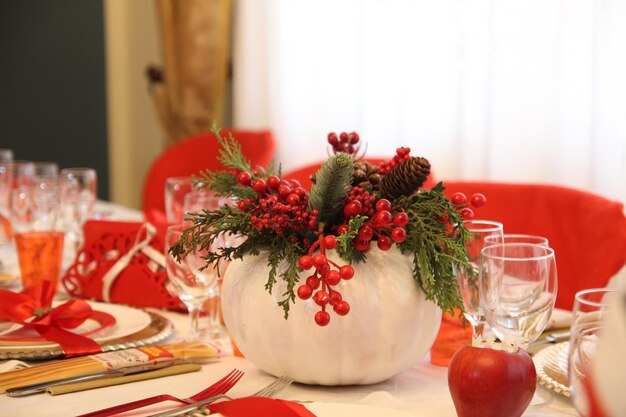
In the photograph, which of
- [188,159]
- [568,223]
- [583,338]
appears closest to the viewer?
[583,338]

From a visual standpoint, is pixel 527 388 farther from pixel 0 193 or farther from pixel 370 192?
pixel 0 193

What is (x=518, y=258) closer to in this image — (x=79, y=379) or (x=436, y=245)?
(x=436, y=245)

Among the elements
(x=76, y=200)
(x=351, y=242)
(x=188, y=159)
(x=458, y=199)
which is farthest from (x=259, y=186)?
(x=188, y=159)

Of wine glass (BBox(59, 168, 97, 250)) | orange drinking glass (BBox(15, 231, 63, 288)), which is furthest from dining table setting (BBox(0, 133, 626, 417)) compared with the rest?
wine glass (BBox(59, 168, 97, 250))

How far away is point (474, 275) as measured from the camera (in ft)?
3.13

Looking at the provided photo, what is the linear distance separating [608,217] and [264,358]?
748 millimetres

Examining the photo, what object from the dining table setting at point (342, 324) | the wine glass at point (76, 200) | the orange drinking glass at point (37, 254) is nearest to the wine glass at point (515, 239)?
the dining table setting at point (342, 324)

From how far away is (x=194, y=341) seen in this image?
1.11m

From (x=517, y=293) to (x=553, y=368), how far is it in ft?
0.40

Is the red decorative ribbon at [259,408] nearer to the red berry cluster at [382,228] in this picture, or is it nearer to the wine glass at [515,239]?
the red berry cluster at [382,228]

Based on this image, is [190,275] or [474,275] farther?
[190,275]

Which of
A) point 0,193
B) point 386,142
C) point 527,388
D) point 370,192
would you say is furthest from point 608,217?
point 386,142

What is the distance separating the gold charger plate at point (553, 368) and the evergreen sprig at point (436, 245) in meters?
0.12

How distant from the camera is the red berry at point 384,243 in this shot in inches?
36.5
